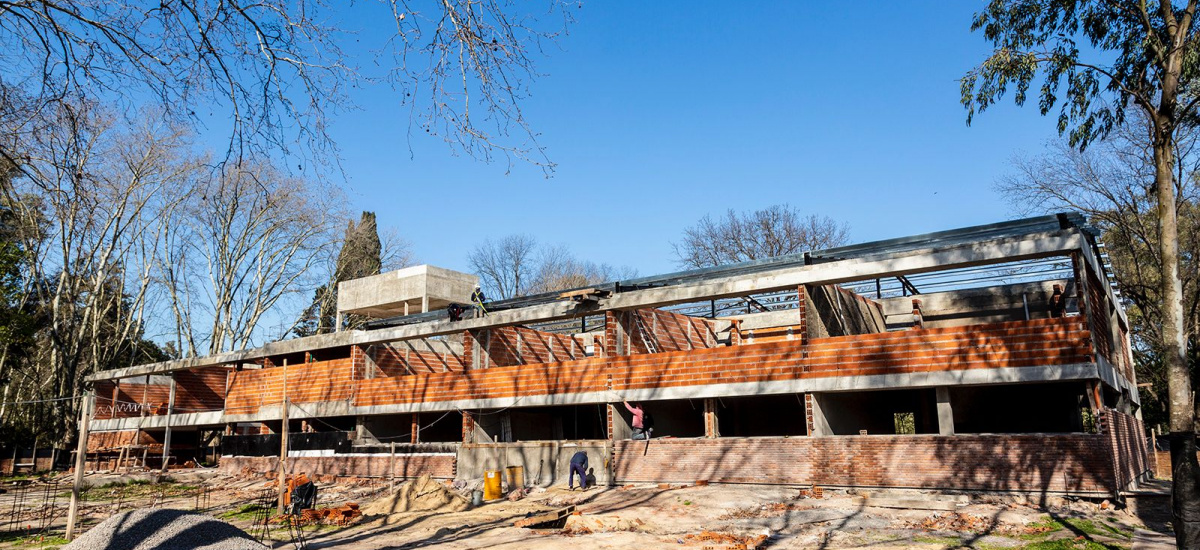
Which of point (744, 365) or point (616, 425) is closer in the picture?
point (744, 365)

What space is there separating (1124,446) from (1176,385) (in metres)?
9.45

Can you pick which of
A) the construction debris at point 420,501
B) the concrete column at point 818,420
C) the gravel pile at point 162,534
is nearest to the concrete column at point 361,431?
the construction debris at point 420,501

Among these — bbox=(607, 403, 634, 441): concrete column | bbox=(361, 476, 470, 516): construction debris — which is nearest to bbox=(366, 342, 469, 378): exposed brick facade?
bbox=(607, 403, 634, 441): concrete column

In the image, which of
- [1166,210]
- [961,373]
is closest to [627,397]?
[961,373]

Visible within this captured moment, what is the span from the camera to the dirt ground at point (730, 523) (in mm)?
13375

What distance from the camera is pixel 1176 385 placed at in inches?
413

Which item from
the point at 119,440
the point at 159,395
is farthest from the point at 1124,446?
the point at 159,395

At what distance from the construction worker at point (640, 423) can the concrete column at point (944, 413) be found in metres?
6.98

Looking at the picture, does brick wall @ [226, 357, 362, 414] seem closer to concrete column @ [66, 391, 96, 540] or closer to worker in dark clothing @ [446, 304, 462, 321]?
worker in dark clothing @ [446, 304, 462, 321]

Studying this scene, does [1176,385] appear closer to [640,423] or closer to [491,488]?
[640,423]

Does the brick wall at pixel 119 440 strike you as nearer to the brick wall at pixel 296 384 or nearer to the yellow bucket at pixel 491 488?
the brick wall at pixel 296 384

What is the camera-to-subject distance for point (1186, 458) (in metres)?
9.80

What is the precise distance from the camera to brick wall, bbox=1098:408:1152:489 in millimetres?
15695

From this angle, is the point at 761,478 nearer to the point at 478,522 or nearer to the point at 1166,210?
the point at 478,522
